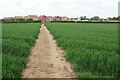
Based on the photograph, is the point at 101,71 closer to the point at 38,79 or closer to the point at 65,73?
the point at 65,73

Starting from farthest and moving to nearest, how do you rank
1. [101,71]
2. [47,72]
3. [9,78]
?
[47,72] < [101,71] < [9,78]

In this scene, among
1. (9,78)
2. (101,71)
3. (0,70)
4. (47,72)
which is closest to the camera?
(9,78)

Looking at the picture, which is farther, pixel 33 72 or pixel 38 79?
pixel 33 72

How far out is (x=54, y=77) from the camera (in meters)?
4.19

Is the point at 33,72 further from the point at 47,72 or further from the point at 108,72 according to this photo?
the point at 108,72

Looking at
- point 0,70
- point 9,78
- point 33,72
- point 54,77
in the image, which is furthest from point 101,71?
point 0,70

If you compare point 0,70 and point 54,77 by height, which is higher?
point 0,70

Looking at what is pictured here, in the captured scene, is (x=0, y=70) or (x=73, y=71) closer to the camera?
(x=0, y=70)

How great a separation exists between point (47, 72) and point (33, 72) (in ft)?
1.74

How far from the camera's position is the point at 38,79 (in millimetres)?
4047

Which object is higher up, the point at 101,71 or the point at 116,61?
the point at 116,61

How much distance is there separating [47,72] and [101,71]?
1.96m

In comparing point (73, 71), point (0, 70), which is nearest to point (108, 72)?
point (73, 71)

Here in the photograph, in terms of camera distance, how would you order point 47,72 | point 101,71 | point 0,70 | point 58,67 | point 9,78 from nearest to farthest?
1. point 9,78
2. point 0,70
3. point 101,71
4. point 47,72
5. point 58,67
